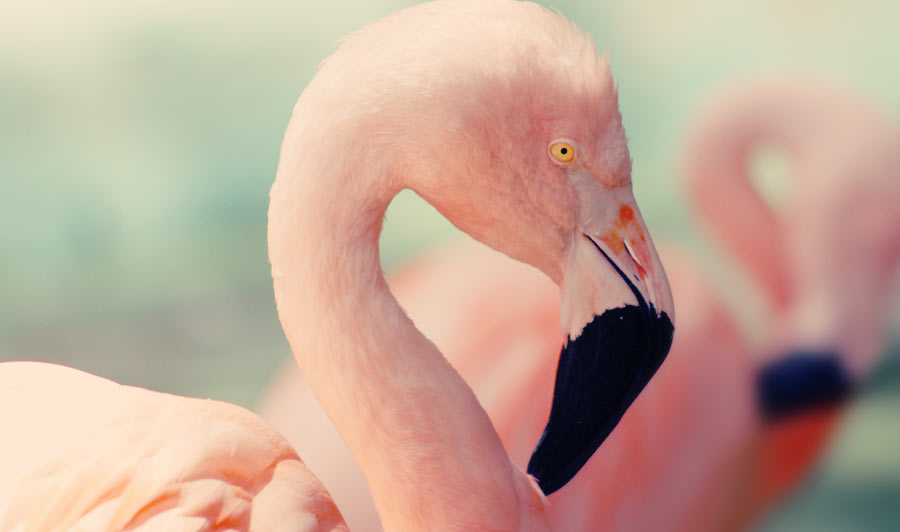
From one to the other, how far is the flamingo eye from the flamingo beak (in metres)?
0.08

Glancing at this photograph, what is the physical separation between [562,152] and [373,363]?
0.28 m

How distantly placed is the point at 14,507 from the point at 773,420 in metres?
2.13

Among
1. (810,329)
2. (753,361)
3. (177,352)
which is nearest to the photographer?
(753,361)

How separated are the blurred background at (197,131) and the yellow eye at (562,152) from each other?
2963 millimetres

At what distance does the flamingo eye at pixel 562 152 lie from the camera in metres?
0.89

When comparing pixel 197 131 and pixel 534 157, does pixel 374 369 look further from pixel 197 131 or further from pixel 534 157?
pixel 197 131

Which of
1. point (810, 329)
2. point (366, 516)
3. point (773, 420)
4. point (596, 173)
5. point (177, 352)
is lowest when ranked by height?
point (177, 352)

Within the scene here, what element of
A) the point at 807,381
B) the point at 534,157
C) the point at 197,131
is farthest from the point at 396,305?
the point at 197,131

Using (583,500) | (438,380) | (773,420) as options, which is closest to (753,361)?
(773,420)

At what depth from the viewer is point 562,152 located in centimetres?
90

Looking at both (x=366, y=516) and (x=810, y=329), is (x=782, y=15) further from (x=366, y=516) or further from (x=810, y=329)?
(x=366, y=516)

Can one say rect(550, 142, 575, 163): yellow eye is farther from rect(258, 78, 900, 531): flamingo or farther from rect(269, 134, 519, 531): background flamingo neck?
rect(258, 78, 900, 531): flamingo

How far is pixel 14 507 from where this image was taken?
876mm

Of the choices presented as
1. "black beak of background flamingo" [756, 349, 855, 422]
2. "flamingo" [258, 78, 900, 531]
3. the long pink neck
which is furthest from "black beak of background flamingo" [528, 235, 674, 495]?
the long pink neck
